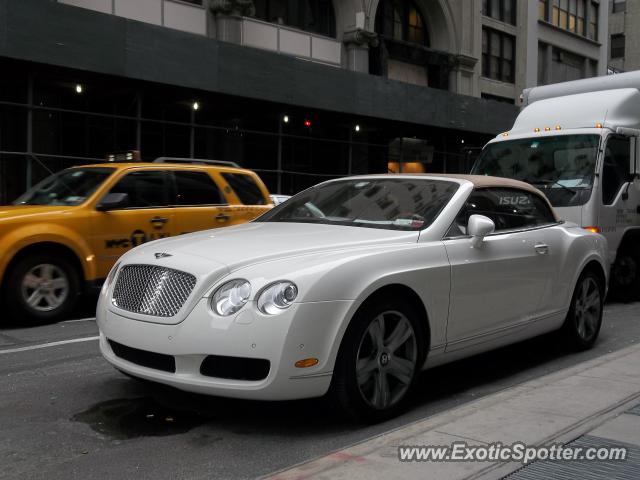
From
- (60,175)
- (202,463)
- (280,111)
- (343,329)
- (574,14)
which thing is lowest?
(202,463)

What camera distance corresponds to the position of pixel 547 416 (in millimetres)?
4402

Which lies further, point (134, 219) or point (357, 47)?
point (357, 47)

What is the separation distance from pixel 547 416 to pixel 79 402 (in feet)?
10.1

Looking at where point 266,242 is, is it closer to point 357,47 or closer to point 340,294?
point 340,294

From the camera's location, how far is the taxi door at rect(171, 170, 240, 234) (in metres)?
9.50

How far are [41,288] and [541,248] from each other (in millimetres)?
5367

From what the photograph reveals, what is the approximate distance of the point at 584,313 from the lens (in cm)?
691

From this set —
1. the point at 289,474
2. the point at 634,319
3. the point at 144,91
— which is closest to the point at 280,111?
the point at 144,91

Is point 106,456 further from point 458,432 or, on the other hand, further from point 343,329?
point 458,432

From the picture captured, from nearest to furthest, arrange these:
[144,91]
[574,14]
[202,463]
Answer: [202,463], [144,91], [574,14]

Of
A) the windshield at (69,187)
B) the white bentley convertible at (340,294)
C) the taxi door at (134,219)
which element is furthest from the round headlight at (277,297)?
the windshield at (69,187)

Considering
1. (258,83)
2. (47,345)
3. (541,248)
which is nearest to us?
(541,248)

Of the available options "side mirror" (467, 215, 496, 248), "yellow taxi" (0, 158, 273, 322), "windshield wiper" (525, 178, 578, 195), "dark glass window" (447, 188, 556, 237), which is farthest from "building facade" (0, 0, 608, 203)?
"side mirror" (467, 215, 496, 248)

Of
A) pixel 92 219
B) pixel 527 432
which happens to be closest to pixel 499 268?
pixel 527 432
